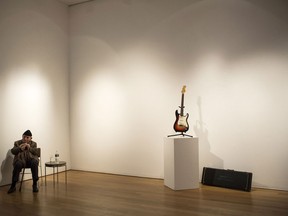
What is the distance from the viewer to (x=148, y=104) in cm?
541

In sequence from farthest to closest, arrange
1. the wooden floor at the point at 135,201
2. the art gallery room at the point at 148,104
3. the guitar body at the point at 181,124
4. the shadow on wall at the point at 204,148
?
the shadow on wall at the point at 204,148
the guitar body at the point at 181,124
the art gallery room at the point at 148,104
the wooden floor at the point at 135,201

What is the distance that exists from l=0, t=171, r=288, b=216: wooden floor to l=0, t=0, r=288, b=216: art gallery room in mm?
16

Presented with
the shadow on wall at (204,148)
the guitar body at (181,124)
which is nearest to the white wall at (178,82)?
the shadow on wall at (204,148)

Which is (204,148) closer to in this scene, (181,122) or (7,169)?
(181,122)

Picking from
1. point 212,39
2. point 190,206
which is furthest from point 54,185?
point 212,39

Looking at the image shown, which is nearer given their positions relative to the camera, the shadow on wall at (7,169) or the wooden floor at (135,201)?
the wooden floor at (135,201)

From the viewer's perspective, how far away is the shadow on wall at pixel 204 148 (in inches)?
190

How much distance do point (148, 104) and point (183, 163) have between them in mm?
1411

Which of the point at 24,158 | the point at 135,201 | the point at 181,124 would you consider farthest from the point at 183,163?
the point at 24,158

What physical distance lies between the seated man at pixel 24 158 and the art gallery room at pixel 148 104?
18cm

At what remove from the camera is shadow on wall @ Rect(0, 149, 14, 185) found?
15.9 feet

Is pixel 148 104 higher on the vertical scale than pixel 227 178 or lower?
higher

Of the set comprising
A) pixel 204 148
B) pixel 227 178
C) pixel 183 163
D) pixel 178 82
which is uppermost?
pixel 178 82

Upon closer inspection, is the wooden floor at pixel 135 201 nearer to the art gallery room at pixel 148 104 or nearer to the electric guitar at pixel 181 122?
the art gallery room at pixel 148 104
